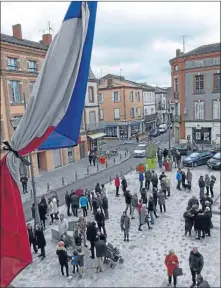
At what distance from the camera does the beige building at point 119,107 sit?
44.2 m

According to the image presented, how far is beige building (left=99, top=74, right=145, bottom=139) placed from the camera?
44188 millimetres

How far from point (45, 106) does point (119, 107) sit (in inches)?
1612

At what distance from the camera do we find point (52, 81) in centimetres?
389

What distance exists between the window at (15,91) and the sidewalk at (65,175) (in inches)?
271

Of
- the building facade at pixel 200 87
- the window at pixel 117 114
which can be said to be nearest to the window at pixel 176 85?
the building facade at pixel 200 87


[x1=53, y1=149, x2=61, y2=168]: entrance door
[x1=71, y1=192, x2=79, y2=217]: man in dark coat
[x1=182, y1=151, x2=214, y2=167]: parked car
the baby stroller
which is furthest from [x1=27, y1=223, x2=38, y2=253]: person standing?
[x1=53, y1=149, x2=61, y2=168]: entrance door

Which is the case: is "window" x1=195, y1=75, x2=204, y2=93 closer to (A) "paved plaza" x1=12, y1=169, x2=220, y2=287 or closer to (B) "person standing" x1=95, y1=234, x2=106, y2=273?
(A) "paved plaza" x1=12, y1=169, x2=220, y2=287

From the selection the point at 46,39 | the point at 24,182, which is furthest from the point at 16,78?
the point at 24,182

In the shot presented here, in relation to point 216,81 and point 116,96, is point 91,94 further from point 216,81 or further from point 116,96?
point 216,81

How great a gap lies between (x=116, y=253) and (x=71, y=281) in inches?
70.2

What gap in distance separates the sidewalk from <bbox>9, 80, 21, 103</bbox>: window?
22.6 ft

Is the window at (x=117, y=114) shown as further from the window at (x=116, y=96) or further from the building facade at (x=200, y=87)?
the building facade at (x=200, y=87)

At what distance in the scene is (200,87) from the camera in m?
15.2

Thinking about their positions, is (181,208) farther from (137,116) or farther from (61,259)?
(137,116)
